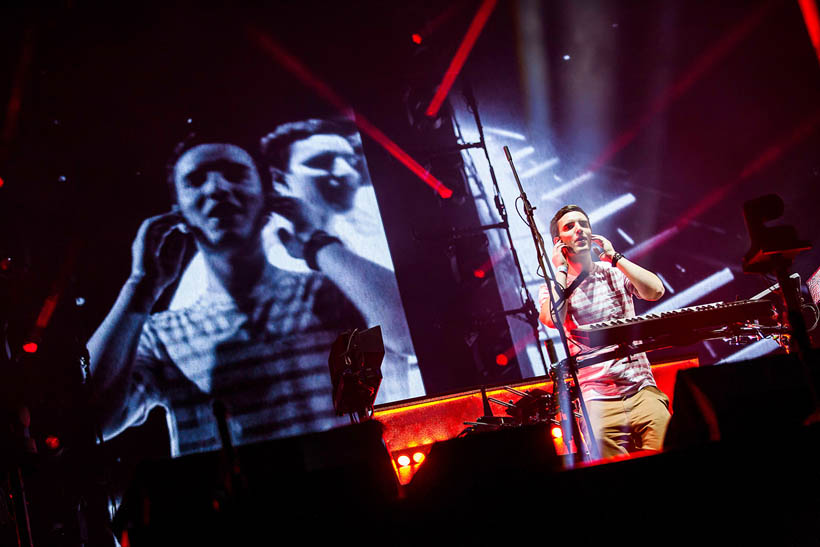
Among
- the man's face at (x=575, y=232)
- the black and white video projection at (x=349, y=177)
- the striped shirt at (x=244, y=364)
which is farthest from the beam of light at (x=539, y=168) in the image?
the man's face at (x=575, y=232)

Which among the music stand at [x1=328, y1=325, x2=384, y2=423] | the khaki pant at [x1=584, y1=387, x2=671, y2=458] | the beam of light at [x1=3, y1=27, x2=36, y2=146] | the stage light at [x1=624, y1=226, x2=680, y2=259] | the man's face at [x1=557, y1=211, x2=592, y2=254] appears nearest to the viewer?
the khaki pant at [x1=584, y1=387, x2=671, y2=458]

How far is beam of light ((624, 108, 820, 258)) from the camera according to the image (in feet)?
19.8

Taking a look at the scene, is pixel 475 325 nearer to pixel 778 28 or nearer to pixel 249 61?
pixel 249 61

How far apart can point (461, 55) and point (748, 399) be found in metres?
5.15

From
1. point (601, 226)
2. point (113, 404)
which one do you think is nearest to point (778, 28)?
point (601, 226)

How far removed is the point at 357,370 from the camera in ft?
12.4

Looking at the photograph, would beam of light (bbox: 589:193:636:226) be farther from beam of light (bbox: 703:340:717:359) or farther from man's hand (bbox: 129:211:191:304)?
man's hand (bbox: 129:211:191:304)

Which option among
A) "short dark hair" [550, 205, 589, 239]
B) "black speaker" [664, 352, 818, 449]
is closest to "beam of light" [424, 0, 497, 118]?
"short dark hair" [550, 205, 589, 239]

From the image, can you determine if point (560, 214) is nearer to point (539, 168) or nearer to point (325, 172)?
point (539, 168)

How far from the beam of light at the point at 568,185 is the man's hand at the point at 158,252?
350 centimetres

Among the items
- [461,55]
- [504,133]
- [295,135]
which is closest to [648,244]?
[504,133]

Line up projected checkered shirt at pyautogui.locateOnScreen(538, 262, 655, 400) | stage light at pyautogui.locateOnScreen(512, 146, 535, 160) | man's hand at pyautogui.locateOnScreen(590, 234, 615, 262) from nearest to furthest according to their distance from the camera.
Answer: projected checkered shirt at pyautogui.locateOnScreen(538, 262, 655, 400)
man's hand at pyautogui.locateOnScreen(590, 234, 615, 262)
stage light at pyautogui.locateOnScreen(512, 146, 535, 160)

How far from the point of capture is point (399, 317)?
5.72 meters

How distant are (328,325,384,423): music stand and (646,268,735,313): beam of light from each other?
3197 mm
